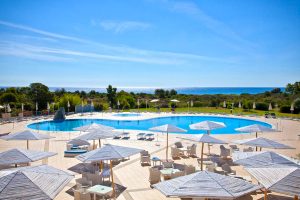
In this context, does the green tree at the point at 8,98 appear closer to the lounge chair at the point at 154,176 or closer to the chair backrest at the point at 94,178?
the chair backrest at the point at 94,178

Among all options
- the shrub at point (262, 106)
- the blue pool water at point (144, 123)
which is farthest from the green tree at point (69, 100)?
the shrub at point (262, 106)

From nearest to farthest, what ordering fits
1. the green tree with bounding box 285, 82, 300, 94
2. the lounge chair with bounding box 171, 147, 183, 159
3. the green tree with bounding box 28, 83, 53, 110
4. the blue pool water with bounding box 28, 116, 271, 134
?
1. the lounge chair with bounding box 171, 147, 183, 159
2. the blue pool water with bounding box 28, 116, 271, 134
3. the green tree with bounding box 28, 83, 53, 110
4. the green tree with bounding box 285, 82, 300, 94

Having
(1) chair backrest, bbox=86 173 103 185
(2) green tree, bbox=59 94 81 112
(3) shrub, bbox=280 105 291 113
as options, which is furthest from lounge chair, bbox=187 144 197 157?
(3) shrub, bbox=280 105 291 113

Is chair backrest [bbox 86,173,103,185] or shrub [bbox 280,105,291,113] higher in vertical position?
shrub [bbox 280,105,291,113]

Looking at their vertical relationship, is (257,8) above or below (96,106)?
above

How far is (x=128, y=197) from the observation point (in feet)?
25.9

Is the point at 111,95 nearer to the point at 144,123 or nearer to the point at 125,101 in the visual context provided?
the point at 125,101

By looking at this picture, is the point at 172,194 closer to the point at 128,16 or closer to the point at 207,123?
the point at 207,123

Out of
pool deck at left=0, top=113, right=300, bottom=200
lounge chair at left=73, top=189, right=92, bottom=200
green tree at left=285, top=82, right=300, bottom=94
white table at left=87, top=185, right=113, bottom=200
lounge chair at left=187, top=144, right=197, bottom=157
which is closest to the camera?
lounge chair at left=73, top=189, right=92, bottom=200

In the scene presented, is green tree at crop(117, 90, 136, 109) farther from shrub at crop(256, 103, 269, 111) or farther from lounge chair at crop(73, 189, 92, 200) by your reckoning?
lounge chair at crop(73, 189, 92, 200)

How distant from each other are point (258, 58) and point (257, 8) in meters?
18.6

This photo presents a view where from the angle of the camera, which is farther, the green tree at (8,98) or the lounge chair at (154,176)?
the green tree at (8,98)

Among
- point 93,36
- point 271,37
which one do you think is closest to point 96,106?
point 93,36

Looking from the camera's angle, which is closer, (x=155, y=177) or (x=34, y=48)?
(x=155, y=177)
